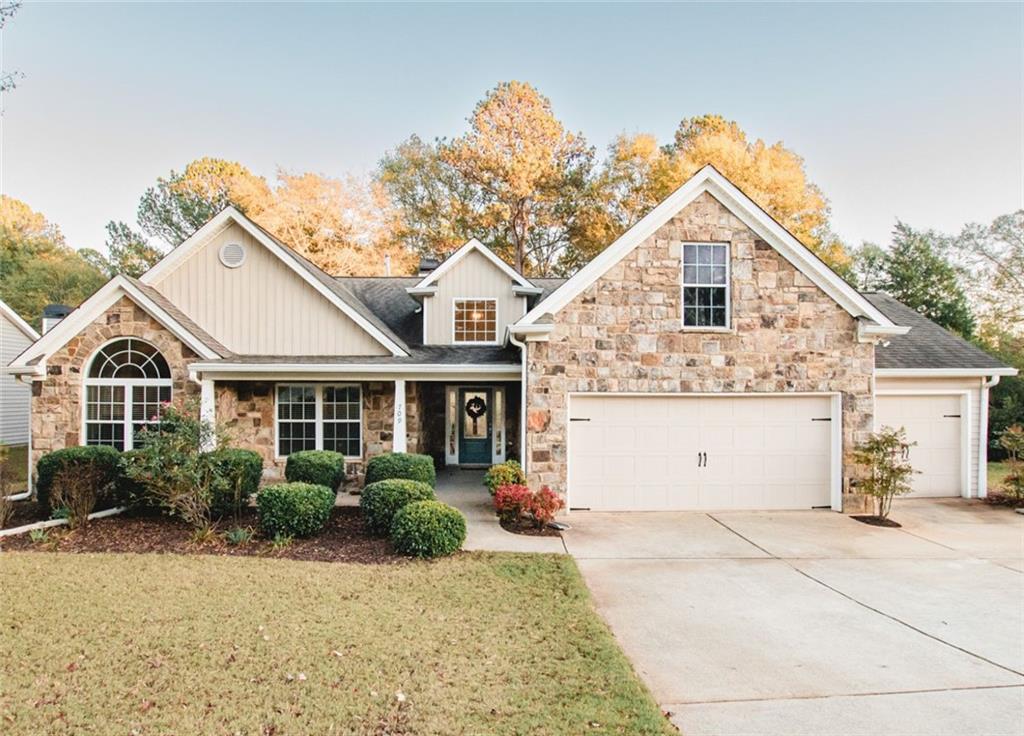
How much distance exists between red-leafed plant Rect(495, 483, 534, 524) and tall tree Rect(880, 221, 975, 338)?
21.3 meters

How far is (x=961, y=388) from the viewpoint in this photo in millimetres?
11562

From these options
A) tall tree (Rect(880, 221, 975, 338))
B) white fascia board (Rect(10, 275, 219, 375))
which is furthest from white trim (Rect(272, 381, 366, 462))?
tall tree (Rect(880, 221, 975, 338))

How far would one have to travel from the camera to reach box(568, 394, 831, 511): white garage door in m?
10.3

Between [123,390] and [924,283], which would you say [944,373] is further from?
[123,390]

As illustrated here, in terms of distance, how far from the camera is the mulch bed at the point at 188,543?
24.2 feet

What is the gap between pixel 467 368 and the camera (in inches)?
452

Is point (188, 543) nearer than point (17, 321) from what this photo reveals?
Yes

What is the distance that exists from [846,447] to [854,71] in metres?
9.22

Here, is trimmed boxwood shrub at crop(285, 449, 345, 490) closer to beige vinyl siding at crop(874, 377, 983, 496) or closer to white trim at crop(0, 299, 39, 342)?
beige vinyl siding at crop(874, 377, 983, 496)

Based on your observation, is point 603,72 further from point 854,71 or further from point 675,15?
point 854,71

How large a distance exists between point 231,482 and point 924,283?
26106mm

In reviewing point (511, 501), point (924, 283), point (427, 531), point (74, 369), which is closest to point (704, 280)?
point (511, 501)

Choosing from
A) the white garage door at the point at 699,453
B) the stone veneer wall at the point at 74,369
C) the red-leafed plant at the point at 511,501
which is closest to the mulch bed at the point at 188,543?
the red-leafed plant at the point at 511,501

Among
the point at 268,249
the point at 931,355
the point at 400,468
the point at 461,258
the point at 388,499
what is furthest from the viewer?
the point at 461,258
